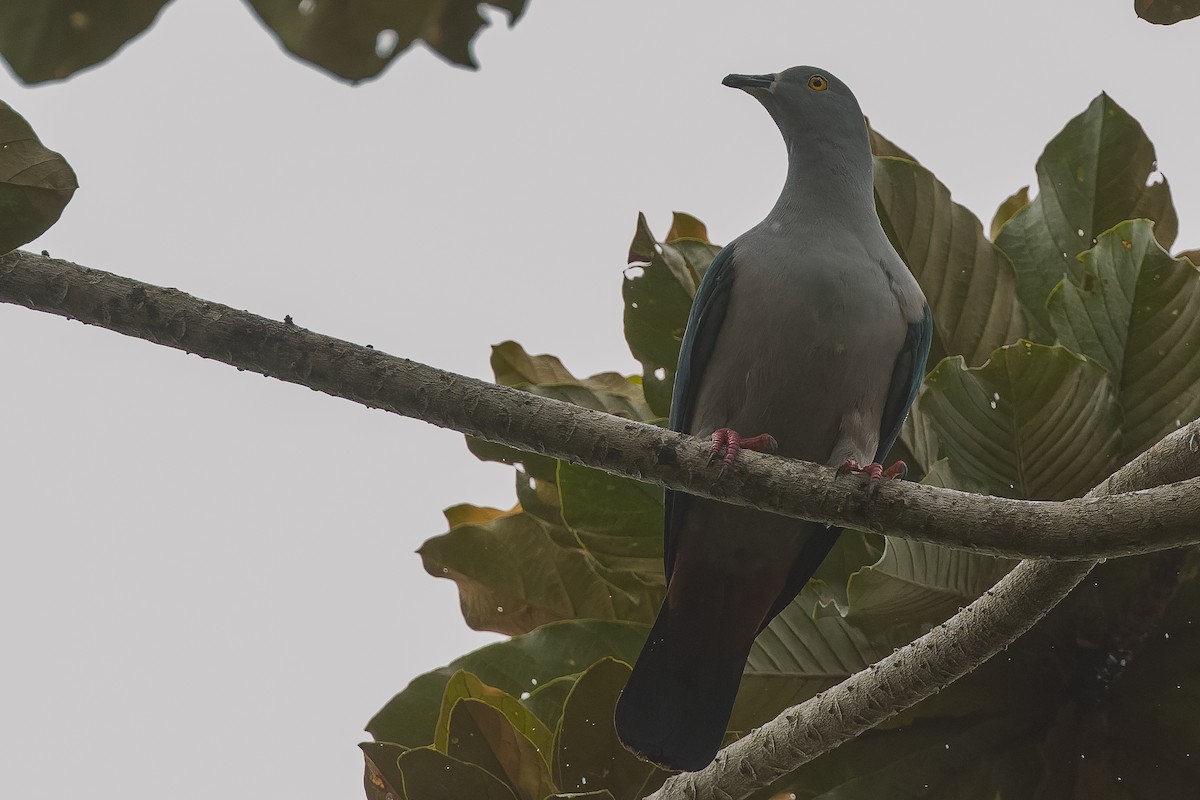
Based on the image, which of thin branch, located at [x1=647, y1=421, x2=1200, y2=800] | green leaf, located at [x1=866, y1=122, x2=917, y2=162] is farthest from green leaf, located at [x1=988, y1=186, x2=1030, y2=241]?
thin branch, located at [x1=647, y1=421, x2=1200, y2=800]

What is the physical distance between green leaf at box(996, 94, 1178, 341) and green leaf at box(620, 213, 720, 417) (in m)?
1.04

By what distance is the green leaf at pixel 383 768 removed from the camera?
10.3 feet

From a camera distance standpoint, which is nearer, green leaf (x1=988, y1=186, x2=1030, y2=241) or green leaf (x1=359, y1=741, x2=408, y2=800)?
green leaf (x1=359, y1=741, x2=408, y2=800)

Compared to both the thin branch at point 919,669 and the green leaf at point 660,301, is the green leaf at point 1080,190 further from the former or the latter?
the thin branch at point 919,669

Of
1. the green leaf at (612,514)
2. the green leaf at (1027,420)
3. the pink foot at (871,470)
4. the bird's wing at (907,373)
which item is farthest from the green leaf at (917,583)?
the green leaf at (612,514)

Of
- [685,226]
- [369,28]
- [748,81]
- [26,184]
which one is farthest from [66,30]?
[685,226]

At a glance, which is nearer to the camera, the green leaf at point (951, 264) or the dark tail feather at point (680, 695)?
the dark tail feather at point (680, 695)

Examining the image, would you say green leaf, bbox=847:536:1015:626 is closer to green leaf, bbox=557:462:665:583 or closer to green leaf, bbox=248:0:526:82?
green leaf, bbox=557:462:665:583

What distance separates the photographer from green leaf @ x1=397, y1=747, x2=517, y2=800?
2803mm

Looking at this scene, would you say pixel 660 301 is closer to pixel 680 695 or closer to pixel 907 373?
pixel 907 373

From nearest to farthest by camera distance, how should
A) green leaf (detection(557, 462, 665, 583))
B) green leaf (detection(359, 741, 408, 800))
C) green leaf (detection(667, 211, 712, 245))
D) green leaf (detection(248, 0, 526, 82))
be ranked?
green leaf (detection(248, 0, 526, 82))
green leaf (detection(359, 741, 408, 800))
green leaf (detection(557, 462, 665, 583))
green leaf (detection(667, 211, 712, 245))

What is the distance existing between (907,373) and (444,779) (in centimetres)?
160

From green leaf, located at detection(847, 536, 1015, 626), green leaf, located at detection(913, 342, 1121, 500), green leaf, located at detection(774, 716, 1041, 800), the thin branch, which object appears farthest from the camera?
green leaf, located at detection(774, 716, 1041, 800)

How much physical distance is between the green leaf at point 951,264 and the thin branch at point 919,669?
121 cm
